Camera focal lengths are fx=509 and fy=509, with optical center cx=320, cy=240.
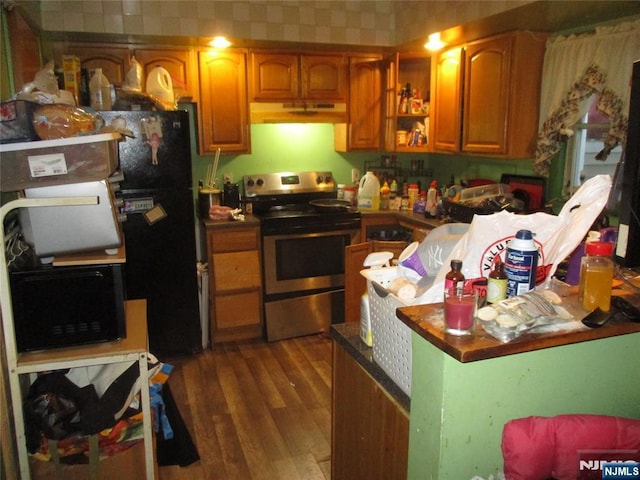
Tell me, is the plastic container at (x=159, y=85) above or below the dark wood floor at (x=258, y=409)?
above

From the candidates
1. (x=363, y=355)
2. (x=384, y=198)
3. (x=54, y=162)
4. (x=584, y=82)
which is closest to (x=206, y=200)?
(x=384, y=198)

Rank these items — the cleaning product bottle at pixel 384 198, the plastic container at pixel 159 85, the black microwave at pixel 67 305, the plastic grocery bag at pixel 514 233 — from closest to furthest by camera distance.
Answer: the plastic grocery bag at pixel 514 233 < the black microwave at pixel 67 305 < the plastic container at pixel 159 85 < the cleaning product bottle at pixel 384 198

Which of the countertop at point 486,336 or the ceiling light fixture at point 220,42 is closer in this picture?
the countertop at point 486,336

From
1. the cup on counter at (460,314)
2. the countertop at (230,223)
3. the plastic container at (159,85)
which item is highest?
the plastic container at (159,85)

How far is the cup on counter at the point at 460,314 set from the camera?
1.11 m

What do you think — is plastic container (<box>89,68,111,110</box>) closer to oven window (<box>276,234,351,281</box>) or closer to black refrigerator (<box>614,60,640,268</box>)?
oven window (<box>276,234,351,281</box>)

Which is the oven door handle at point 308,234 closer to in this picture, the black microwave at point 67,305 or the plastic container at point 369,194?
the plastic container at point 369,194

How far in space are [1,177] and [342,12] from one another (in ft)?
8.72

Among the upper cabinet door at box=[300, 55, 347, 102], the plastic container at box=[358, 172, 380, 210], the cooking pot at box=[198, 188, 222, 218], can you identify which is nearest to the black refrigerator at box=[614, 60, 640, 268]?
the plastic container at box=[358, 172, 380, 210]

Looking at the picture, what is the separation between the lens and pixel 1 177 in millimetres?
1624

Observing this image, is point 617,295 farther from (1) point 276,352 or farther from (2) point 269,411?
(1) point 276,352

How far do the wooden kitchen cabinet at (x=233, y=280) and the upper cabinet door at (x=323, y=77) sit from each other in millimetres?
1136

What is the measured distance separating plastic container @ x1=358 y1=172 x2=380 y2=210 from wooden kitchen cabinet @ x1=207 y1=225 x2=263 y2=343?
0.90 meters

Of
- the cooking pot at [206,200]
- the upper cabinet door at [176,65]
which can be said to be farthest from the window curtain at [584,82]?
the upper cabinet door at [176,65]
